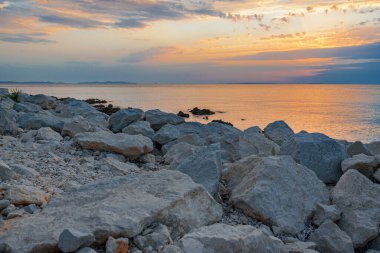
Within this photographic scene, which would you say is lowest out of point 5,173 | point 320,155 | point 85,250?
point 85,250

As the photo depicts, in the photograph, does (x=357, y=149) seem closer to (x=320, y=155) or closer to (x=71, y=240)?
(x=320, y=155)

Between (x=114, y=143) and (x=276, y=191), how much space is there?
11.7 feet

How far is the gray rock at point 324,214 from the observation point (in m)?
6.24

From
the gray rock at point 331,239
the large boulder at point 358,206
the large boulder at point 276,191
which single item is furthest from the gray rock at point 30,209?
the large boulder at point 358,206

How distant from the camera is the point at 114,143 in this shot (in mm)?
8555

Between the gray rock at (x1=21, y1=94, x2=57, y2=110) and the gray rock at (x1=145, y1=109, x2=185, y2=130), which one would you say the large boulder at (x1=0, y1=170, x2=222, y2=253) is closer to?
the gray rock at (x1=145, y1=109, x2=185, y2=130)

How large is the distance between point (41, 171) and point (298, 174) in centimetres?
383

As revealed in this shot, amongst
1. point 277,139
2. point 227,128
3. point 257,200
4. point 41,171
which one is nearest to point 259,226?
point 257,200

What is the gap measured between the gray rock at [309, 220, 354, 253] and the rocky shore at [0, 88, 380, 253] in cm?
1

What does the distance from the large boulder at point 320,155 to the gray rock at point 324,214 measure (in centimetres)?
154

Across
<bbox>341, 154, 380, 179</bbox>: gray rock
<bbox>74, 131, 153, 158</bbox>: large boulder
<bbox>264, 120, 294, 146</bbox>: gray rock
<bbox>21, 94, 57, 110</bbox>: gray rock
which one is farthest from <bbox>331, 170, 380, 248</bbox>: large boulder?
<bbox>21, 94, 57, 110</bbox>: gray rock

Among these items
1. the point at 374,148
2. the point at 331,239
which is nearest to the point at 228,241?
the point at 331,239

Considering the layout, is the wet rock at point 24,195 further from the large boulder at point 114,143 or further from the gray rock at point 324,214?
the gray rock at point 324,214

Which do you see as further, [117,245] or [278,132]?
[278,132]
